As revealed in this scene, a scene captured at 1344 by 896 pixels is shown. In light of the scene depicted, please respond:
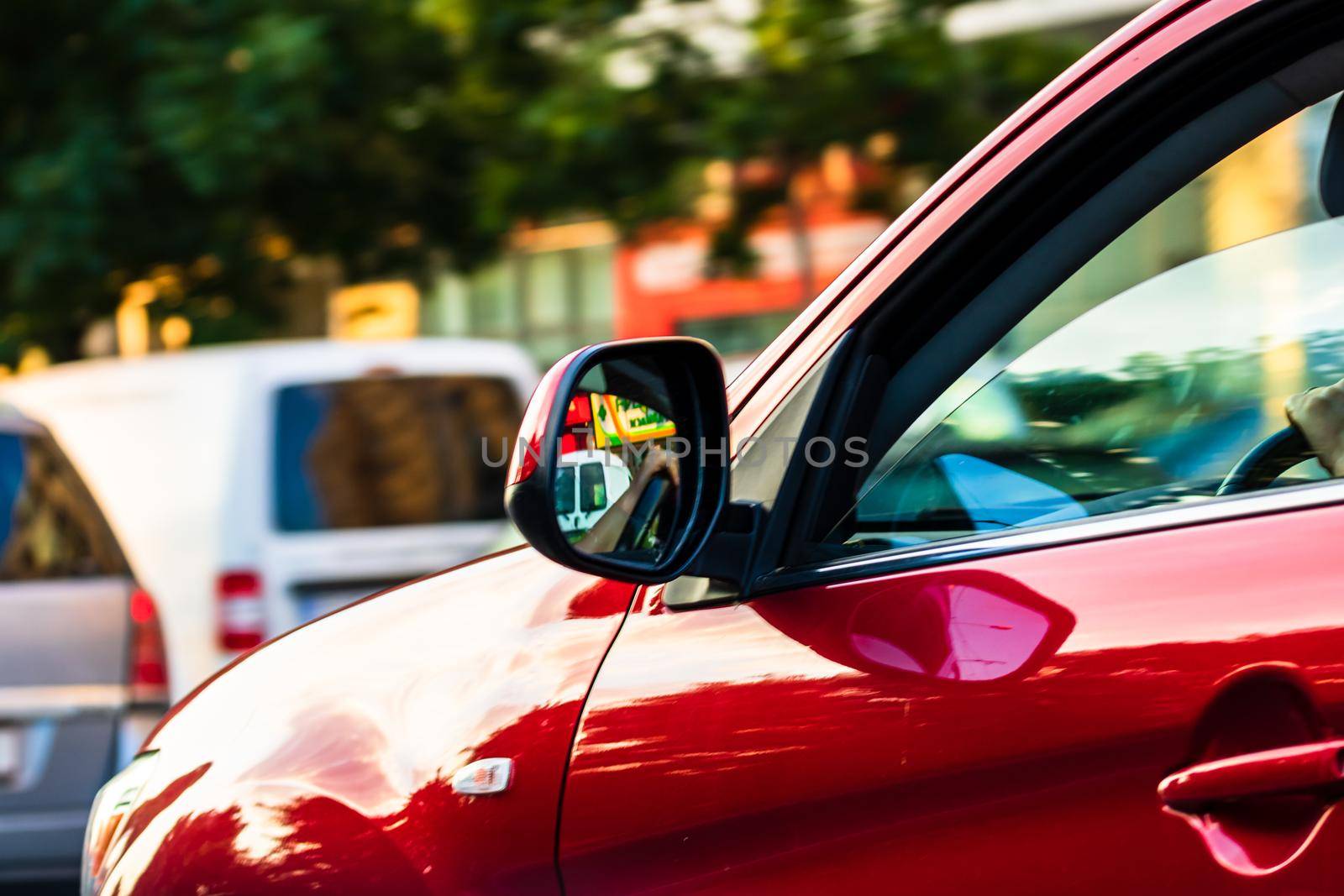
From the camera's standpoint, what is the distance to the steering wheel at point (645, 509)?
5.53 feet

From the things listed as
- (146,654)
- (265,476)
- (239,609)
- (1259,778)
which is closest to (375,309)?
(265,476)

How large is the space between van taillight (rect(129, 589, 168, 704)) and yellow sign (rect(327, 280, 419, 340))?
23.1ft

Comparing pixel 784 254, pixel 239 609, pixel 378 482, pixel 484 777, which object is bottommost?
pixel 239 609

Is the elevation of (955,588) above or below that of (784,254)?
below

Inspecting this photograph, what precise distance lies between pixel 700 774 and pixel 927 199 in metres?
0.62

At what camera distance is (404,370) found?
6.34m

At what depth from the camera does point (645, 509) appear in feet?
5.55

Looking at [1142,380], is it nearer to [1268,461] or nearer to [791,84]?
[1268,461]

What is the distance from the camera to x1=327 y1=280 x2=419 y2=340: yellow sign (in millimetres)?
12219

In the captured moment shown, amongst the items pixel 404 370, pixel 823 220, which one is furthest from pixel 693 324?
pixel 404 370

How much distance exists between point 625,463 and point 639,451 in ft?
0.06

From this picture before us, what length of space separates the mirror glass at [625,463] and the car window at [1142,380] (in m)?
0.19

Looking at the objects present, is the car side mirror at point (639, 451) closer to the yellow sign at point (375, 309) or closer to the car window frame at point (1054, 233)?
the car window frame at point (1054, 233)

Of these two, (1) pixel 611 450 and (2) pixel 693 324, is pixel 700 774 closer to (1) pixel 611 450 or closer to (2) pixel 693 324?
(1) pixel 611 450
